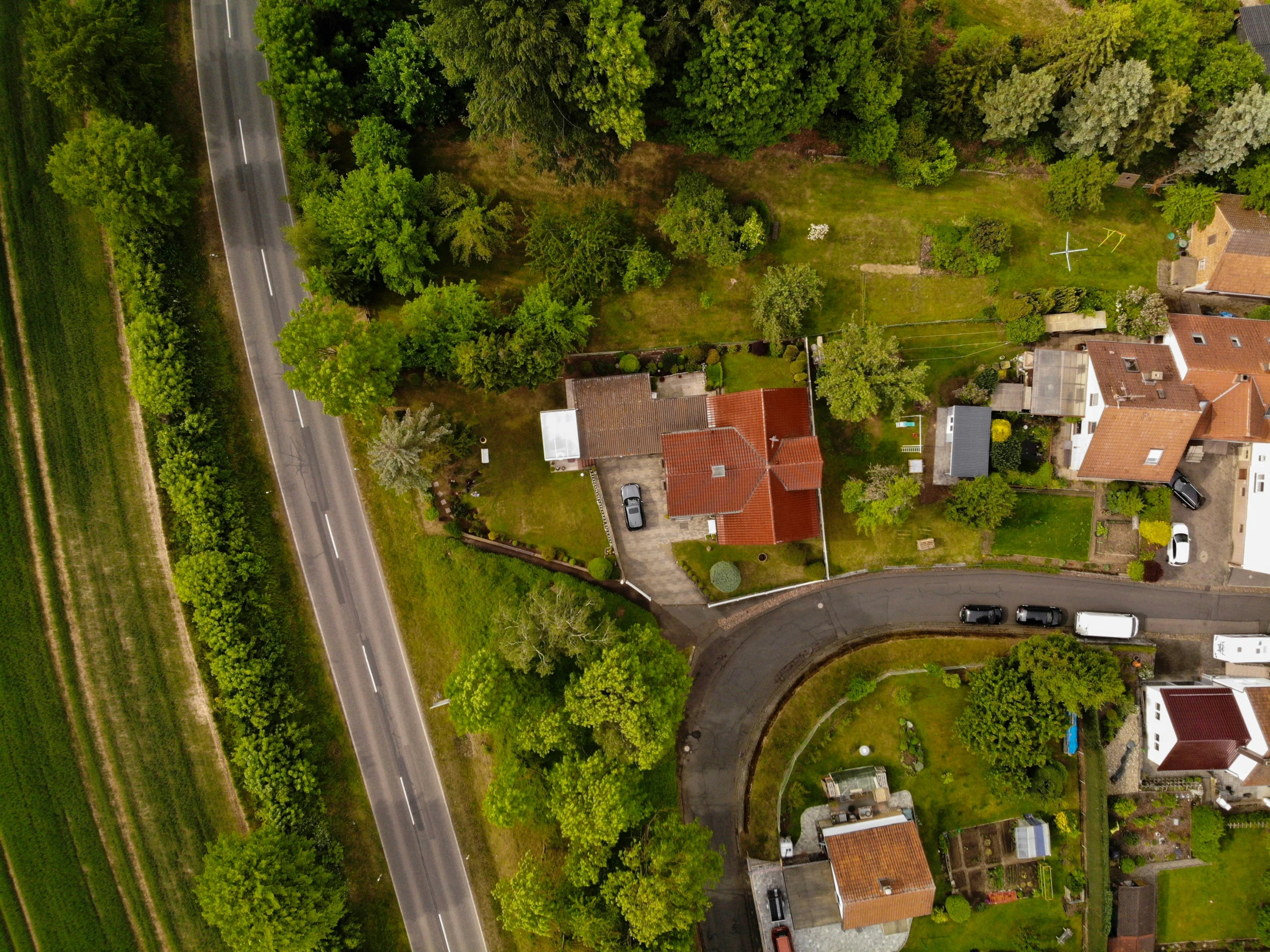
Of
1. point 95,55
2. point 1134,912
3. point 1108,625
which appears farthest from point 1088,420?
point 95,55

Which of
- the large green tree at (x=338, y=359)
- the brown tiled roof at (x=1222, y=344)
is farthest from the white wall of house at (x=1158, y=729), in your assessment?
the large green tree at (x=338, y=359)

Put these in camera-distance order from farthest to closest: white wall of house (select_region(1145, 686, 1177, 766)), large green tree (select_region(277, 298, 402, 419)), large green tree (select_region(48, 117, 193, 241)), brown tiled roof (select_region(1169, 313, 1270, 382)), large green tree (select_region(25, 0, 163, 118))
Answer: white wall of house (select_region(1145, 686, 1177, 766))
brown tiled roof (select_region(1169, 313, 1270, 382))
large green tree (select_region(48, 117, 193, 241))
large green tree (select_region(25, 0, 163, 118))
large green tree (select_region(277, 298, 402, 419))

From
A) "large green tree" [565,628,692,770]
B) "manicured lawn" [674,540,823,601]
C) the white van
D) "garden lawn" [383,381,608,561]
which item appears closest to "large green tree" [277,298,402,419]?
"garden lawn" [383,381,608,561]

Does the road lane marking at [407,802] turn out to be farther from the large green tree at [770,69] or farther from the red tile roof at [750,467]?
the large green tree at [770,69]

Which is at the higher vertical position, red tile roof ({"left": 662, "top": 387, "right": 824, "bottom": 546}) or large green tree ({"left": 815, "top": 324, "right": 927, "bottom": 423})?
large green tree ({"left": 815, "top": 324, "right": 927, "bottom": 423})

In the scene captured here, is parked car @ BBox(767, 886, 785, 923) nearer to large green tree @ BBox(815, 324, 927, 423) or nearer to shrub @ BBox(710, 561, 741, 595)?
shrub @ BBox(710, 561, 741, 595)

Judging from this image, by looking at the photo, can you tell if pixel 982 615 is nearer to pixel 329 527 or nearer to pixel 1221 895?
pixel 1221 895
